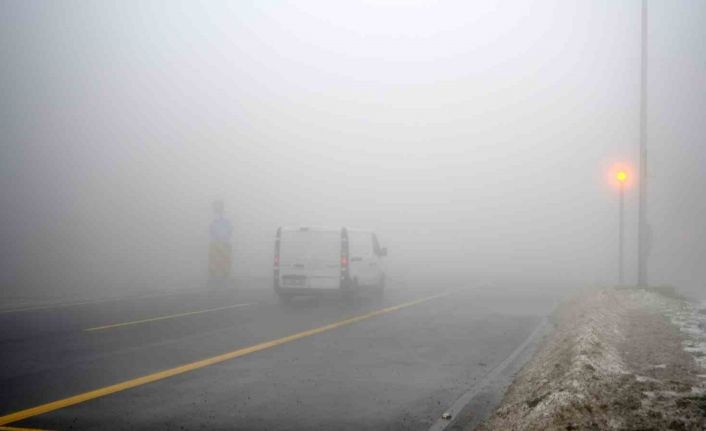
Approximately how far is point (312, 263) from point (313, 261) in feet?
0.20

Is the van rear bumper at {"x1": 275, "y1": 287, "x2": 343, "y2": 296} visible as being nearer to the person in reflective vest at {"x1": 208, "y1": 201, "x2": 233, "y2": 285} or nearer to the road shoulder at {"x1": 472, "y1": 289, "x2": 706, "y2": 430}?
the road shoulder at {"x1": 472, "y1": 289, "x2": 706, "y2": 430}

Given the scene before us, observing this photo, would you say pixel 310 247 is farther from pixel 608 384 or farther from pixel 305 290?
pixel 608 384

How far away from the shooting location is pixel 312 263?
17562 millimetres

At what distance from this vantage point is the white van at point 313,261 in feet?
57.5

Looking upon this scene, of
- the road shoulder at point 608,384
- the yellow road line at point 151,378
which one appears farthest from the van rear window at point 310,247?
the road shoulder at point 608,384

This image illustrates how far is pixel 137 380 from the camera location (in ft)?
25.5

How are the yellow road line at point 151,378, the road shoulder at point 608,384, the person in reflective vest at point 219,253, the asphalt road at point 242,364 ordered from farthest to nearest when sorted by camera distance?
the person in reflective vest at point 219,253 → the asphalt road at point 242,364 → the yellow road line at point 151,378 → the road shoulder at point 608,384

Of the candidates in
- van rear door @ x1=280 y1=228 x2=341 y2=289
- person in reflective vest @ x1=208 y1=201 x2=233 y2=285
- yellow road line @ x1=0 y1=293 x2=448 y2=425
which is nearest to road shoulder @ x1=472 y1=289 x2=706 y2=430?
yellow road line @ x1=0 y1=293 x2=448 y2=425

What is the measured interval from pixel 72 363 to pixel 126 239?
34.3 m

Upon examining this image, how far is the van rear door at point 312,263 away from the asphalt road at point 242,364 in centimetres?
98

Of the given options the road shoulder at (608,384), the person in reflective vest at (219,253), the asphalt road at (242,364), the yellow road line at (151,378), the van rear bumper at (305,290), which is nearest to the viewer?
the road shoulder at (608,384)

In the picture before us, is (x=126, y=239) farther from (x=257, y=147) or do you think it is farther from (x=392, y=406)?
(x=392, y=406)

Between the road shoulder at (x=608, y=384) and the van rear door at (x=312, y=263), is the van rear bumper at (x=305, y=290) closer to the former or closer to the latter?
the van rear door at (x=312, y=263)

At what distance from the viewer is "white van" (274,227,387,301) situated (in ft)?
57.5
